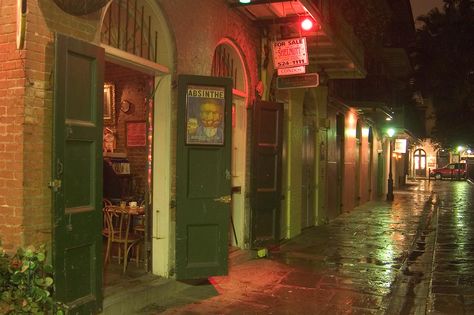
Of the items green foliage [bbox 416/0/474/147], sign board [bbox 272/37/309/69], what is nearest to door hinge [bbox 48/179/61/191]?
sign board [bbox 272/37/309/69]

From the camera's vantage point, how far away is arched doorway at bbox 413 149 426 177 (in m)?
64.7

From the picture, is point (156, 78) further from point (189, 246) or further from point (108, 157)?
point (108, 157)

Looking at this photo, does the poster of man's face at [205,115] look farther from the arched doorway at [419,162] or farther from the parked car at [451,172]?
the arched doorway at [419,162]

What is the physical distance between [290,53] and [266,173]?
2221 mm

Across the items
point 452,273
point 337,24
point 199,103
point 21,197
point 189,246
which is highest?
point 337,24

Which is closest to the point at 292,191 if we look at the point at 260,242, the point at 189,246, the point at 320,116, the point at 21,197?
the point at 260,242

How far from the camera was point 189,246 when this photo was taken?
6.77 meters

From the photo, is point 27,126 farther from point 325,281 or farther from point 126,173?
point 325,281

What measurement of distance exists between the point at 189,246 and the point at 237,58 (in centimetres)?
375

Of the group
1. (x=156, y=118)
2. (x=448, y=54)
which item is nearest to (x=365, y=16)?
(x=156, y=118)

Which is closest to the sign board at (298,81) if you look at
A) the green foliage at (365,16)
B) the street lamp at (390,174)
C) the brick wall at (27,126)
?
the green foliage at (365,16)

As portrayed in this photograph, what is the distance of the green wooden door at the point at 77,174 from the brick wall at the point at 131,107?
4309 mm

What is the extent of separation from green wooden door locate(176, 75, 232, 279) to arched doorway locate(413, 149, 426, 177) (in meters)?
61.9

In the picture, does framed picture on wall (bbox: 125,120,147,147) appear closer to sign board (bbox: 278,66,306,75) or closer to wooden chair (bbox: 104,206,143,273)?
wooden chair (bbox: 104,206,143,273)
